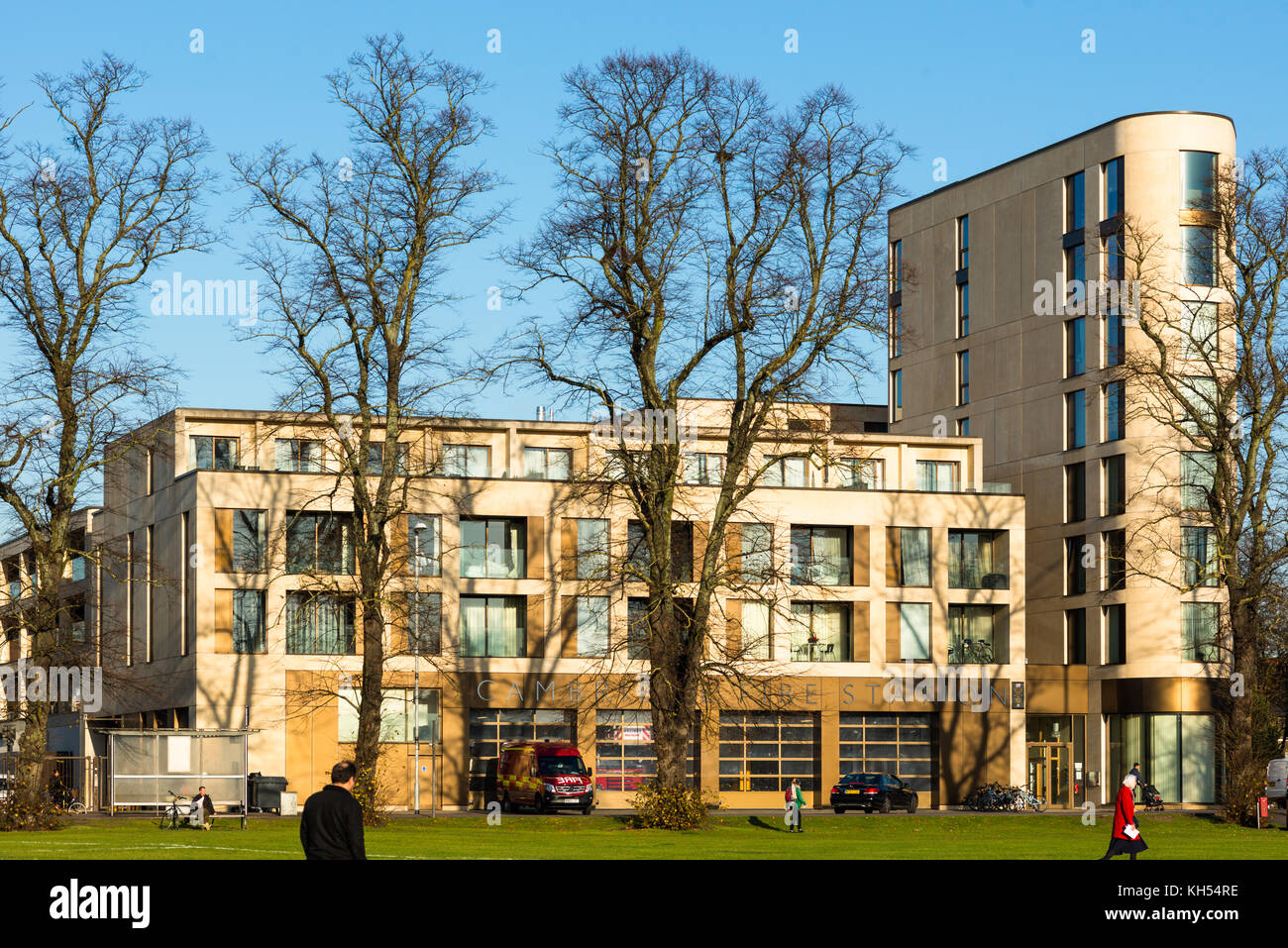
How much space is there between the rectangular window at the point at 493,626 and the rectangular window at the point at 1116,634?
27.1 m

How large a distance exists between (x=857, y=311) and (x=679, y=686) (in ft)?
38.3

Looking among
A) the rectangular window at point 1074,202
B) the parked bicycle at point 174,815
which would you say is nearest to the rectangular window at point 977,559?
the rectangular window at point 1074,202

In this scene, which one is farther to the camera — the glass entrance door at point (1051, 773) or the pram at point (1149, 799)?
the glass entrance door at point (1051, 773)

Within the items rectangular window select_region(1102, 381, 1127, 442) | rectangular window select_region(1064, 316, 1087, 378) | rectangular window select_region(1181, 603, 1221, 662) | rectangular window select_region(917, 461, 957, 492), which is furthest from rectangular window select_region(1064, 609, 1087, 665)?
rectangular window select_region(1064, 316, 1087, 378)

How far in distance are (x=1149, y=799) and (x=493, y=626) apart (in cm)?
2804

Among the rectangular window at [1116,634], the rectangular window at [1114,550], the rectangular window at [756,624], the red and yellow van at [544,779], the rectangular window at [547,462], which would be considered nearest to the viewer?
the red and yellow van at [544,779]

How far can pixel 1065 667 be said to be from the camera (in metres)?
79.8

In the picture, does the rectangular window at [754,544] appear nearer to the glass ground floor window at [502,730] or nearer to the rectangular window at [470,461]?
the glass ground floor window at [502,730]

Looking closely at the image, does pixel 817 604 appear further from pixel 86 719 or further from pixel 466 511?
pixel 86 719

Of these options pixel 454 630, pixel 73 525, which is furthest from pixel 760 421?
pixel 73 525

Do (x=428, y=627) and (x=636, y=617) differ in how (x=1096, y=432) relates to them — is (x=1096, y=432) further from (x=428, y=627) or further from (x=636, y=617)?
(x=428, y=627)

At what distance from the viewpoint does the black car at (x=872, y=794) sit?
6731 cm

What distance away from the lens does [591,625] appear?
7131cm

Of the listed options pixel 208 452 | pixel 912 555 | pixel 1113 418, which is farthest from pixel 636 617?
pixel 1113 418
